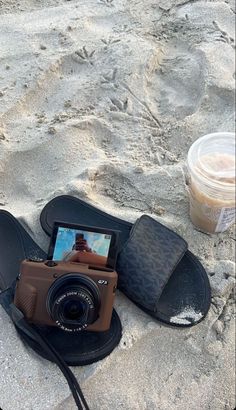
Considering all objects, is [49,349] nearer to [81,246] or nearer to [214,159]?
[81,246]

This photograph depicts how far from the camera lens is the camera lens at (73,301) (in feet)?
3.87

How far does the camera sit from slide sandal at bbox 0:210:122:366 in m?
1.26

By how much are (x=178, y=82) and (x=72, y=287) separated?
94 centimetres

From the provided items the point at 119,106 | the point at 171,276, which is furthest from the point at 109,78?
the point at 171,276

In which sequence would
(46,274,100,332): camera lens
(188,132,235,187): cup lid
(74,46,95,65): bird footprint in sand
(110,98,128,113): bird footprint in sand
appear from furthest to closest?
(74,46,95,65): bird footprint in sand, (110,98,128,113): bird footprint in sand, (188,132,235,187): cup lid, (46,274,100,332): camera lens

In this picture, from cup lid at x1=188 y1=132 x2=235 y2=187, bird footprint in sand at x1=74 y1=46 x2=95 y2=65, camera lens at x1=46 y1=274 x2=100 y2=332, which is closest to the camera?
camera lens at x1=46 y1=274 x2=100 y2=332

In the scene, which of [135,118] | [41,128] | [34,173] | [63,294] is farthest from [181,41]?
[63,294]

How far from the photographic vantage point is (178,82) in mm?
1825

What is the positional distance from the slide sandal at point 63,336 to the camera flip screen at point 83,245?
8 centimetres

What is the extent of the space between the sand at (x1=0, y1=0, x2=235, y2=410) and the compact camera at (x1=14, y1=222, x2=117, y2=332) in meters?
0.10

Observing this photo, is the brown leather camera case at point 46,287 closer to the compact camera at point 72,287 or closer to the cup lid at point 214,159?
the compact camera at point 72,287

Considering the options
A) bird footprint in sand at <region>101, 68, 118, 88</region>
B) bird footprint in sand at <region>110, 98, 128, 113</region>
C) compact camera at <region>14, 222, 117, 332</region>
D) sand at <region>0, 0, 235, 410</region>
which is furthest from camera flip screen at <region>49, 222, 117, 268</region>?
bird footprint in sand at <region>101, 68, 118, 88</region>

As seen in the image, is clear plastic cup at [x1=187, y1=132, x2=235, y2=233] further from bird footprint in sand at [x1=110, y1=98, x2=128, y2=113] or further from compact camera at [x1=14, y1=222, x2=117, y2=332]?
bird footprint in sand at [x1=110, y1=98, x2=128, y2=113]

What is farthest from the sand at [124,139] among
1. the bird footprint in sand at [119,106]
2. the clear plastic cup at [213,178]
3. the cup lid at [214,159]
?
the cup lid at [214,159]
